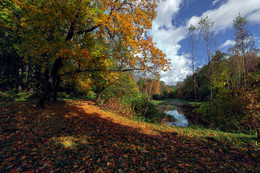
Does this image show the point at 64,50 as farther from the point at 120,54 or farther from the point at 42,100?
the point at 42,100

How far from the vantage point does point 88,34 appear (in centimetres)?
681

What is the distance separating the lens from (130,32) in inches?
234

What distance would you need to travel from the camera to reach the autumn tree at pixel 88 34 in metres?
5.26

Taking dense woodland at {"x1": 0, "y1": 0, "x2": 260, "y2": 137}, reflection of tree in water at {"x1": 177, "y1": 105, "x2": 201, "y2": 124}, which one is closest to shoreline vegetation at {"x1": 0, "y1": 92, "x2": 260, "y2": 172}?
dense woodland at {"x1": 0, "y1": 0, "x2": 260, "y2": 137}

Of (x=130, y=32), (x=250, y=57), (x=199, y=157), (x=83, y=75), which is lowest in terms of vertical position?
(x=199, y=157)

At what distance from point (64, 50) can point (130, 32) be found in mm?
3981

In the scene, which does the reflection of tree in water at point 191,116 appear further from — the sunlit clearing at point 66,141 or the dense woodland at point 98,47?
the sunlit clearing at point 66,141

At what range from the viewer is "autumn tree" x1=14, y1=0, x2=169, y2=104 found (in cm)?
526

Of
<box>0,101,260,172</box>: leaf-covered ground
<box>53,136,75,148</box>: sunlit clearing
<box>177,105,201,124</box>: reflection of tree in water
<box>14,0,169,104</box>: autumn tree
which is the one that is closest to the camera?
<box>0,101,260,172</box>: leaf-covered ground

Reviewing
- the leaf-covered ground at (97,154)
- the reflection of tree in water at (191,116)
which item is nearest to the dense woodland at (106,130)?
the leaf-covered ground at (97,154)

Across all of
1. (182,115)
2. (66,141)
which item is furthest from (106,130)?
(182,115)

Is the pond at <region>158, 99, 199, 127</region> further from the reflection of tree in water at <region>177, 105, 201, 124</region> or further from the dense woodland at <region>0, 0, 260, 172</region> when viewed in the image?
the dense woodland at <region>0, 0, 260, 172</region>

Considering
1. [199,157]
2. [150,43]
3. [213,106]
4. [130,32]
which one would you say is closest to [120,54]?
[130,32]

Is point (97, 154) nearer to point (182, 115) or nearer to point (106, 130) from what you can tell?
point (106, 130)
